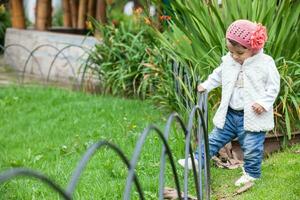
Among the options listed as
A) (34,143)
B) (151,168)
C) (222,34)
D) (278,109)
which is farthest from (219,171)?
(34,143)

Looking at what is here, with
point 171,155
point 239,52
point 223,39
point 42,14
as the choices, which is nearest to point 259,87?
point 239,52

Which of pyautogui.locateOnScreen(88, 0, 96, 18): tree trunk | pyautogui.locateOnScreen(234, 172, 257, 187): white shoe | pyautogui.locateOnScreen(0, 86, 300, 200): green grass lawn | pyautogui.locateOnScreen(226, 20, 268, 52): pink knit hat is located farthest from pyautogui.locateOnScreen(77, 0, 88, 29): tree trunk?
pyautogui.locateOnScreen(234, 172, 257, 187): white shoe

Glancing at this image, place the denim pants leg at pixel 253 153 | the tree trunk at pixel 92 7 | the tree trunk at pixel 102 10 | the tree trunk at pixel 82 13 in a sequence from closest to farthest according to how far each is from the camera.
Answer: the denim pants leg at pixel 253 153, the tree trunk at pixel 102 10, the tree trunk at pixel 92 7, the tree trunk at pixel 82 13

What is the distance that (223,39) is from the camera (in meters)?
5.88

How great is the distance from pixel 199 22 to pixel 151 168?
1686 mm

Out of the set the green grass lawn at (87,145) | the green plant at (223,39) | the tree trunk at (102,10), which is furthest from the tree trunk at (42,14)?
the green plant at (223,39)

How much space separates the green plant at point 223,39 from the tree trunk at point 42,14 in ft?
18.9

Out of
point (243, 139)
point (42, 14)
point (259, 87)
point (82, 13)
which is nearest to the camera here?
point (259, 87)

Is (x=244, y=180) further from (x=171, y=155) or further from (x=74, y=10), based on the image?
(x=74, y=10)

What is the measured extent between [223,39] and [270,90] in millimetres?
1320

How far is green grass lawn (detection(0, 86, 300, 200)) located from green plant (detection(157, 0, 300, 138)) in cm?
42

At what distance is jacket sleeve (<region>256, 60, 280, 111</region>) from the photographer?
15.2 ft

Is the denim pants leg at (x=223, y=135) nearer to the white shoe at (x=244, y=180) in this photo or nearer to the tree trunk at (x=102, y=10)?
the white shoe at (x=244, y=180)

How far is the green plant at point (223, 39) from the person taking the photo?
18.7 ft
